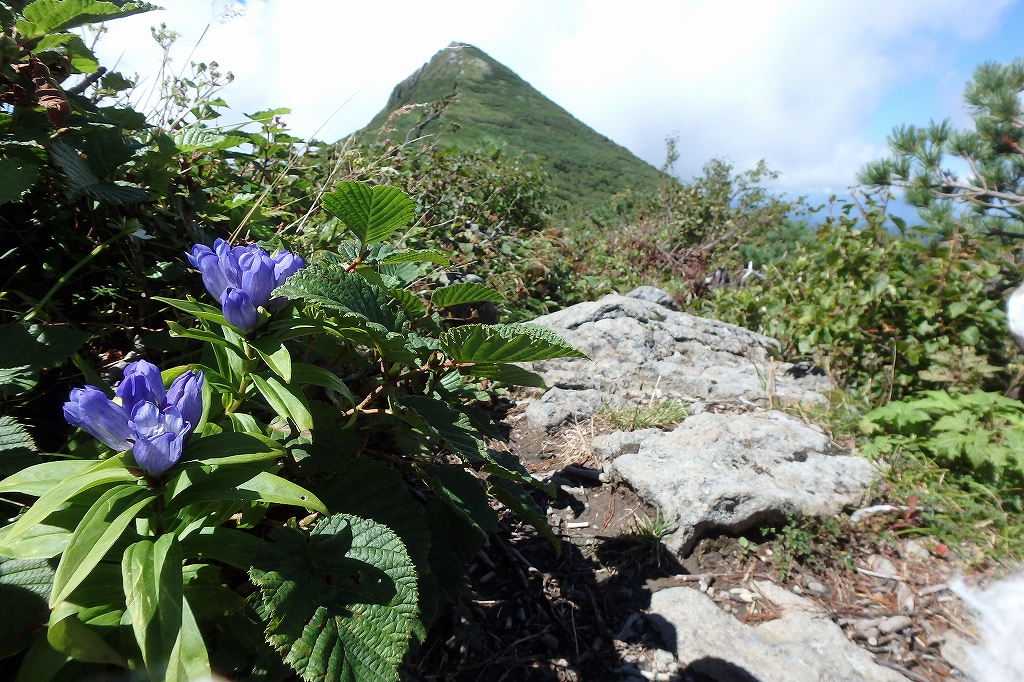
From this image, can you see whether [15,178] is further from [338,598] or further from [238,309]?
[338,598]

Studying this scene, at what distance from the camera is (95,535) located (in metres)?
0.89

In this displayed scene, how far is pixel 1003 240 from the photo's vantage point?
496 centimetres

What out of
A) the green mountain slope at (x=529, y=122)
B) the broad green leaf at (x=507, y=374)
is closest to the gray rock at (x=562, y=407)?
the broad green leaf at (x=507, y=374)

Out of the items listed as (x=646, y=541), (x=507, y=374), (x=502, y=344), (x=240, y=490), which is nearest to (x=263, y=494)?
(x=240, y=490)

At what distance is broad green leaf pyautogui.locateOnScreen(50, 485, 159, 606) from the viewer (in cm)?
83

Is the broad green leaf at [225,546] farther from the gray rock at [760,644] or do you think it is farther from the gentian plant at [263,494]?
the gray rock at [760,644]

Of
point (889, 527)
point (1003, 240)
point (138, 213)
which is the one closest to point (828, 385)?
point (889, 527)

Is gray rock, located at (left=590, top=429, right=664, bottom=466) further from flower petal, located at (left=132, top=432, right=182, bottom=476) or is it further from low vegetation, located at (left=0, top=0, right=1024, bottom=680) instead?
flower petal, located at (left=132, top=432, right=182, bottom=476)

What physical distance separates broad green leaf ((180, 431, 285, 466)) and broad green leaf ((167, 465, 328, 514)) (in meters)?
0.03

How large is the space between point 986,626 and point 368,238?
7.90 feet

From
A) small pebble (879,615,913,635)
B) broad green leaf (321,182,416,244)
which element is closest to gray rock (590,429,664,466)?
small pebble (879,615,913,635)

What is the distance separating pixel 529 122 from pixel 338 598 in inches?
1654

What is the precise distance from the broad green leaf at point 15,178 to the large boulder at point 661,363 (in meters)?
2.27

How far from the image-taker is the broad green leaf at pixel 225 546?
1.09 metres
